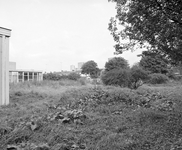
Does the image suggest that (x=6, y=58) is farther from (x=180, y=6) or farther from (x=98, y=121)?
(x=180, y=6)

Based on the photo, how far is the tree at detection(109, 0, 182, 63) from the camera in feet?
10.7

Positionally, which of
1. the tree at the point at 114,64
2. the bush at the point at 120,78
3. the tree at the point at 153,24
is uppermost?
the tree at the point at 114,64

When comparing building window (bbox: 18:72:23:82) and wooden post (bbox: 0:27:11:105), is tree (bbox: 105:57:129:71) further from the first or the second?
wooden post (bbox: 0:27:11:105)

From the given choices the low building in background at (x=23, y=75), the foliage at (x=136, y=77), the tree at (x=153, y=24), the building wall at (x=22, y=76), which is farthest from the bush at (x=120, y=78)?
the low building in background at (x=23, y=75)

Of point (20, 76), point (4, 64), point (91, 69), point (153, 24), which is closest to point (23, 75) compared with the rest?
point (20, 76)

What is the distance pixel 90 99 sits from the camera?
21.4 ft

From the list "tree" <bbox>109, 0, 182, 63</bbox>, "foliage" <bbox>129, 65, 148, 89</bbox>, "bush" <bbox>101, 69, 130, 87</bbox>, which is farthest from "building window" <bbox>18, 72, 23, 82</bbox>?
"tree" <bbox>109, 0, 182, 63</bbox>

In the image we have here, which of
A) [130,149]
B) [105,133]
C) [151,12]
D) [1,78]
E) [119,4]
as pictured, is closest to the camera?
[130,149]

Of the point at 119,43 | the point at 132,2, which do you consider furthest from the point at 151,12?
the point at 119,43

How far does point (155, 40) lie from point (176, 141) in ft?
7.06

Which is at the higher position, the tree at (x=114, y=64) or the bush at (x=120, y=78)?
the tree at (x=114, y=64)

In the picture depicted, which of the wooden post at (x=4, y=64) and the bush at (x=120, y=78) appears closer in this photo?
the wooden post at (x=4, y=64)

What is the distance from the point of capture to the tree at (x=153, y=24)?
3.27m

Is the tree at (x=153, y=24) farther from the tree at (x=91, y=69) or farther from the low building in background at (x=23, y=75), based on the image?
the tree at (x=91, y=69)
